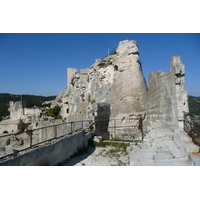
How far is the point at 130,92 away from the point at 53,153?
36.6 feet

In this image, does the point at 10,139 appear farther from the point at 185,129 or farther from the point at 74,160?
the point at 185,129

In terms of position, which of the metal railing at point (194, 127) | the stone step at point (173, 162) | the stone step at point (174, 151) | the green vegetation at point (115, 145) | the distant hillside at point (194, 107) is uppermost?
the distant hillside at point (194, 107)

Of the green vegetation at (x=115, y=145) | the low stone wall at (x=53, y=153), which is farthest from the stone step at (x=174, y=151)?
the low stone wall at (x=53, y=153)

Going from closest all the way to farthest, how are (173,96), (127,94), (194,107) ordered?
(173,96)
(127,94)
(194,107)

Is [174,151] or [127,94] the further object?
[127,94]

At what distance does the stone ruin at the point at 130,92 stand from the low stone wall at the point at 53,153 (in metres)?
4.36

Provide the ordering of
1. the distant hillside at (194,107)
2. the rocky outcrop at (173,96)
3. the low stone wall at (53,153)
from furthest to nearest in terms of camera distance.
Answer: the distant hillside at (194,107) → the rocky outcrop at (173,96) → the low stone wall at (53,153)

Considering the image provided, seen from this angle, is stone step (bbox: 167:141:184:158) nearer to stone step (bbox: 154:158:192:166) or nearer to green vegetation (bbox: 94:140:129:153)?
stone step (bbox: 154:158:192:166)

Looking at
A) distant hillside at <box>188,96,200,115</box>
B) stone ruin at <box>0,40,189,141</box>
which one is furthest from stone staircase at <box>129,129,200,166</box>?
distant hillside at <box>188,96,200,115</box>

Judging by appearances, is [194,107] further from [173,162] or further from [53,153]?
[53,153]

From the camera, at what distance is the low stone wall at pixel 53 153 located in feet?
13.4

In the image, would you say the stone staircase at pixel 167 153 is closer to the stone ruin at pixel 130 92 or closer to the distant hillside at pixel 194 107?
the stone ruin at pixel 130 92

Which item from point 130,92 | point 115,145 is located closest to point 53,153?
point 115,145

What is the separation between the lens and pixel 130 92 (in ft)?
50.8
